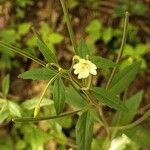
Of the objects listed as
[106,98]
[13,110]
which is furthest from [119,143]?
[106,98]

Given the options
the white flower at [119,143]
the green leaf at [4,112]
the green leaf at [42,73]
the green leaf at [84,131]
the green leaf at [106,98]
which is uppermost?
the green leaf at [42,73]

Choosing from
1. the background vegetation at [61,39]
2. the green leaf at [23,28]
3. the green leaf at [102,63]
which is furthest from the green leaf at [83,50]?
the green leaf at [23,28]

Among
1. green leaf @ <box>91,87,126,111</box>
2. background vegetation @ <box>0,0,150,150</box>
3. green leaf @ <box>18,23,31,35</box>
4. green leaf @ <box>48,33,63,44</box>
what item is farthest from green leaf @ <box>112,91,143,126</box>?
green leaf @ <box>18,23,31,35</box>

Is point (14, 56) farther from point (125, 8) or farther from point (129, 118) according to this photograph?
point (129, 118)

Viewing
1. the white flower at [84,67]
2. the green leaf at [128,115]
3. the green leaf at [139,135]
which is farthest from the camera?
the green leaf at [128,115]

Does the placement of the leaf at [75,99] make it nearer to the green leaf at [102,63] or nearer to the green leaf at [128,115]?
the green leaf at [128,115]

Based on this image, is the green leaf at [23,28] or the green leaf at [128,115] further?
the green leaf at [23,28]

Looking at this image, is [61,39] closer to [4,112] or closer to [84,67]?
[4,112]
